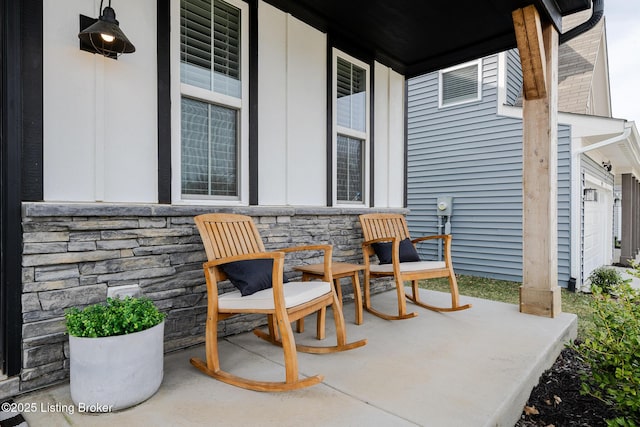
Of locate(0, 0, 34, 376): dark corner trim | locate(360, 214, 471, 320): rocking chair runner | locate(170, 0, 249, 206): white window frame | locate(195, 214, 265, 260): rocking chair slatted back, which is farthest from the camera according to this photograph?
locate(360, 214, 471, 320): rocking chair runner

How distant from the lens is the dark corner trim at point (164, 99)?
2.36 m

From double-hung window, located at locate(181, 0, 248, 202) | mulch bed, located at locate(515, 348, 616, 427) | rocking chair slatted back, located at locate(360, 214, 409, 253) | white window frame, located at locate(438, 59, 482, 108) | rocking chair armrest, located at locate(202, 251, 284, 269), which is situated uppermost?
white window frame, located at locate(438, 59, 482, 108)

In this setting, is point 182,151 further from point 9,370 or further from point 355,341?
point 355,341

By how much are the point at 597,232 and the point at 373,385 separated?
7402mm

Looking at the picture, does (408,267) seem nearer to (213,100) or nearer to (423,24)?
(213,100)

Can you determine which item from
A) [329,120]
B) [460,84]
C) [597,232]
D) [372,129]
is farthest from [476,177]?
[329,120]

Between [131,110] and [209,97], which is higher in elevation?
[209,97]

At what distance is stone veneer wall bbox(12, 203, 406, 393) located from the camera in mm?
1859

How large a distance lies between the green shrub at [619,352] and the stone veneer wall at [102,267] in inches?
86.0

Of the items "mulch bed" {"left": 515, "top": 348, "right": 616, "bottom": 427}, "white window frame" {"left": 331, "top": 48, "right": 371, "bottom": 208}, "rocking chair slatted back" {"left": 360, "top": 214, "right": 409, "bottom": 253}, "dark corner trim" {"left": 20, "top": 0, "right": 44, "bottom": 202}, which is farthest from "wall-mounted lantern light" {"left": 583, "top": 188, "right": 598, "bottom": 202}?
"dark corner trim" {"left": 20, "top": 0, "right": 44, "bottom": 202}

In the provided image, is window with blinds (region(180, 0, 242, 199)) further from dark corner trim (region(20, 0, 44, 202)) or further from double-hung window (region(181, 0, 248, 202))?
dark corner trim (region(20, 0, 44, 202))

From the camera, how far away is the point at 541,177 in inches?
128

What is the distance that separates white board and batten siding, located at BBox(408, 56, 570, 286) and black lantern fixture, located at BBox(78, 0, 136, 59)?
5.92m

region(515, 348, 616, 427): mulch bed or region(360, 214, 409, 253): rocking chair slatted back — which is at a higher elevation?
region(360, 214, 409, 253): rocking chair slatted back
